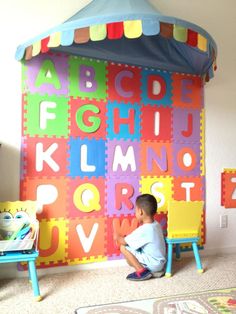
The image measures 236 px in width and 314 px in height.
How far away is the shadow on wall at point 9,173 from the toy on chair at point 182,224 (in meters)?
0.92

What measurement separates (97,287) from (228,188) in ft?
4.12

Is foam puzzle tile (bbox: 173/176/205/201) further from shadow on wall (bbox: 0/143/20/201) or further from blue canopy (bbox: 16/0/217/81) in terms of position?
shadow on wall (bbox: 0/143/20/201)

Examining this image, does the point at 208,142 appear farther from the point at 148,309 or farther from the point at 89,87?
the point at 148,309

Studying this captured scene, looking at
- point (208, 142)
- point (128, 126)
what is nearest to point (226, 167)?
point (208, 142)

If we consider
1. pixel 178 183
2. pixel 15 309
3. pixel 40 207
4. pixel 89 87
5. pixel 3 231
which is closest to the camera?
pixel 15 309

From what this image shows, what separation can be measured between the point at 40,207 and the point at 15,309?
596mm

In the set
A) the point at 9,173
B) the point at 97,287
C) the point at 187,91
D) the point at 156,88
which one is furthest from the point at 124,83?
the point at 97,287

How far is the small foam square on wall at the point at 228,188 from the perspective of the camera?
238 cm

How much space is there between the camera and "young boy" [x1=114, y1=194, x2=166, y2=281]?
1850 mm

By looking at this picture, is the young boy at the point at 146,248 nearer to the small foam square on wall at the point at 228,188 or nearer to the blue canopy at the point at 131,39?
the small foam square on wall at the point at 228,188

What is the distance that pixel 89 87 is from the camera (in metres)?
2.02

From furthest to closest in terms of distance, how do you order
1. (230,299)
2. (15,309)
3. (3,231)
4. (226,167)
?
1. (226,167)
2. (3,231)
3. (230,299)
4. (15,309)

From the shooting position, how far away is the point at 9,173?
1.84 meters

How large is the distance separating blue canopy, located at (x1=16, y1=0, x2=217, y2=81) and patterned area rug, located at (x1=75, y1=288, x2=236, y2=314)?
1.22 meters
